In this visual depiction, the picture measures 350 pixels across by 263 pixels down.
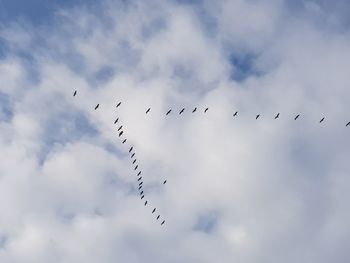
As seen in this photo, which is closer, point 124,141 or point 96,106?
point 96,106

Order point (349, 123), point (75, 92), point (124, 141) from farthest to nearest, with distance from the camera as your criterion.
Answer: point (124, 141), point (349, 123), point (75, 92)

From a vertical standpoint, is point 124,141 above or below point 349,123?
below

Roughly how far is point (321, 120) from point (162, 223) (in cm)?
4972

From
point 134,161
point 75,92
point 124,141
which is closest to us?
point 75,92

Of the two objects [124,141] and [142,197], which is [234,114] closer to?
[124,141]

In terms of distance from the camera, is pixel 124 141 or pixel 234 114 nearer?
pixel 234 114

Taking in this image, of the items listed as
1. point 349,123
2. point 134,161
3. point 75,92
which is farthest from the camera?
point 134,161

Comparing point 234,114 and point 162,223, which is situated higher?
point 234,114

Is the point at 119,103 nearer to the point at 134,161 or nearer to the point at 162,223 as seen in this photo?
the point at 134,161

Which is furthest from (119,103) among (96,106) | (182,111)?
(182,111)

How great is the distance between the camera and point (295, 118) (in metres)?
86.3

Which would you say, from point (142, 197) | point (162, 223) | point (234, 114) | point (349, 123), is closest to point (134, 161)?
point (142, 197)

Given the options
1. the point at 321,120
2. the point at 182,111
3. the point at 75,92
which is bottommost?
the point at 75,92

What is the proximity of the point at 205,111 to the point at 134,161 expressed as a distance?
3001cm
